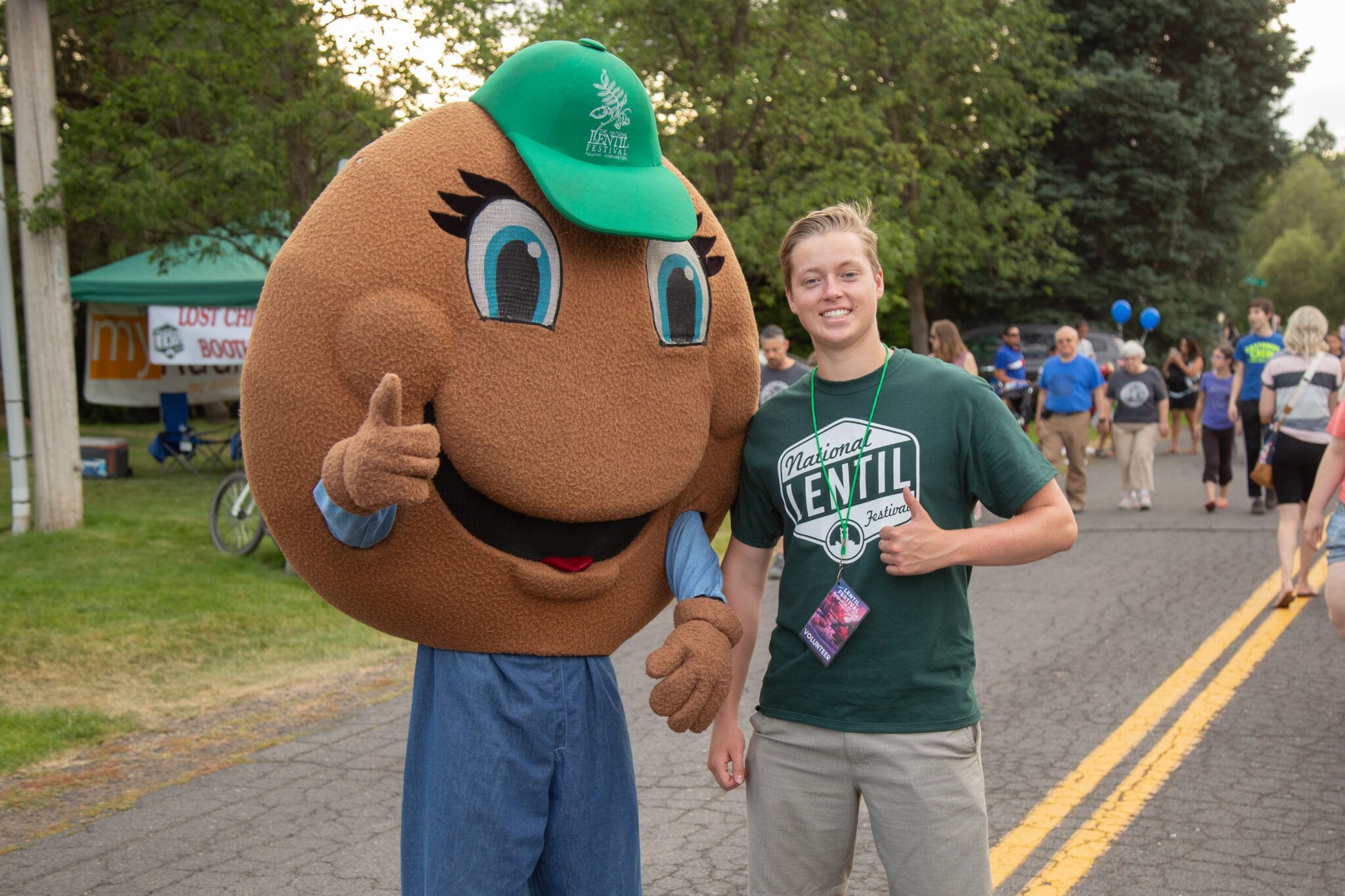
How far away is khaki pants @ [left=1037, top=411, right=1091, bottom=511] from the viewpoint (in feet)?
35.9

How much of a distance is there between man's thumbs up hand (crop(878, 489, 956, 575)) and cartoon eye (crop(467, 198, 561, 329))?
0.83 m

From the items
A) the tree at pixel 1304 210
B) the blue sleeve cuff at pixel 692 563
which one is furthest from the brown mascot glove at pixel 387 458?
the tree at pixel 1304 210

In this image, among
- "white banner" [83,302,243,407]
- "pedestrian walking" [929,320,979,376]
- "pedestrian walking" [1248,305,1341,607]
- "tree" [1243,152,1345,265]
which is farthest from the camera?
"tree" [1243,152,1345,265]

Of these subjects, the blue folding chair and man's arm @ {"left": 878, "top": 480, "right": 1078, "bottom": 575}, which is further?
the blue folding chair

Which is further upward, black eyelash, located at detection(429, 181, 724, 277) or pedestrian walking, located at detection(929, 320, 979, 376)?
black eyelash, located at detection(429, 181, 724, 277)

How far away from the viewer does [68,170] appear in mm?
8609

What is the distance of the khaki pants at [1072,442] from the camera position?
1094cm

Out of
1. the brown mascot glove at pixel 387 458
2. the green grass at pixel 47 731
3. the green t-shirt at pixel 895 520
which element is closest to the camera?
the brown mascot glove at pixel 387 458

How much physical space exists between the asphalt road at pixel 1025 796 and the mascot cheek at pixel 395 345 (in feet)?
6.67

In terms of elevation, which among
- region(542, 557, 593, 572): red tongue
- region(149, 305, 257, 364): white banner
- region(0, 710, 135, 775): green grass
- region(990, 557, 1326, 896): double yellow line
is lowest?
region(990, 557, 1326, 896): double yellow line

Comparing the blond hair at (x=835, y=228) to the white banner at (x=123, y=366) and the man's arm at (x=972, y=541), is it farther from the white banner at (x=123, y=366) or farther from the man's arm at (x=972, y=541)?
the white banner at (x=123, y=366)

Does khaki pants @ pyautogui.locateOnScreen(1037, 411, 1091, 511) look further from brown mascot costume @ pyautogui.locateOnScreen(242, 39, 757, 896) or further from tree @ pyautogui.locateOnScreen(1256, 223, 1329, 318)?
tree @ pyautogui.locateOnScreen(1256, 223, 1329, 318)

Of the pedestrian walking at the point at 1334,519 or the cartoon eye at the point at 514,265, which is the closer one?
the cartoon eye at the point at 514,265

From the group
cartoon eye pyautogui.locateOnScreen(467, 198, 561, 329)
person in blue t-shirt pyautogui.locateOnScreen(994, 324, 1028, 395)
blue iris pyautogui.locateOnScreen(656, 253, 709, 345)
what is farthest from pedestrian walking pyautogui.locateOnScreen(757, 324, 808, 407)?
person in blue t-shirt pyautogui.locateOnScreen(994, 324, 1028, 395)
